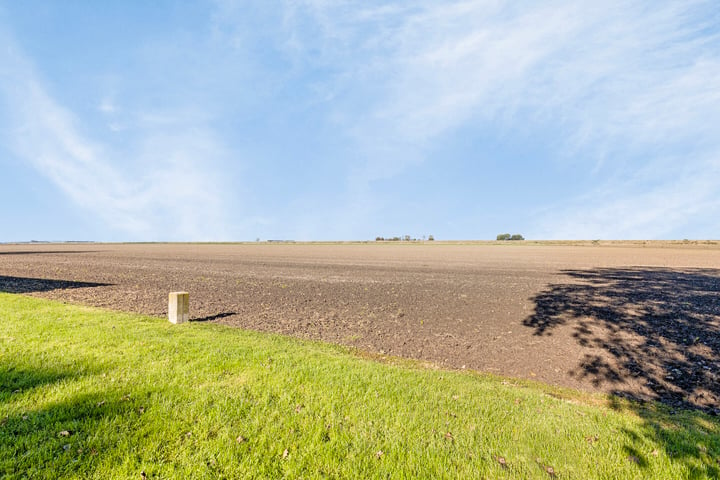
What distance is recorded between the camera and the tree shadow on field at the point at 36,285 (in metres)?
16.3

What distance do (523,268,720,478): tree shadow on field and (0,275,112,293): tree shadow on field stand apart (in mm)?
21812

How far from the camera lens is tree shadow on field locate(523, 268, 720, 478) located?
16.4ft

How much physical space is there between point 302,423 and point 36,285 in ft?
68.6

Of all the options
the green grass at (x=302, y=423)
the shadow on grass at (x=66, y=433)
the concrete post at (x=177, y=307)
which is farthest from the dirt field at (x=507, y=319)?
the shadow on grass at (x=66, y=433)

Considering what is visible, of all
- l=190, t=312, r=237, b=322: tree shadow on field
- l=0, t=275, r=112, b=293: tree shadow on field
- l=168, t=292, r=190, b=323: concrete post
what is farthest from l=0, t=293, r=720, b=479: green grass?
l=0, t=275, r=112, b=293: tree shadow on field

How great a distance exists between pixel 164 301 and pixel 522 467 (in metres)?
14.6

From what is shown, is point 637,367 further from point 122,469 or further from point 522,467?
point 122,469

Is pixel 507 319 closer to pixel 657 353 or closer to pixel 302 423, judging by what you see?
pixel 657 353

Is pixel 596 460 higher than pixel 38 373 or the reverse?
the reverse

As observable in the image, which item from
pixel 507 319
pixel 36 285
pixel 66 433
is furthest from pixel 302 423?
pixel 36 285

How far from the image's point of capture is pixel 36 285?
17.6m

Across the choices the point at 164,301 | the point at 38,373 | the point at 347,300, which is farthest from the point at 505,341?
the point at 164,301

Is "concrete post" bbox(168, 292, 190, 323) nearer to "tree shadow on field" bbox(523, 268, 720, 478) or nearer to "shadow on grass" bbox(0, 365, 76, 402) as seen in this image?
"shadow on grass" bbox(0, 365, 76, 402)

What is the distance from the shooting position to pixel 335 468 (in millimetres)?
3984
